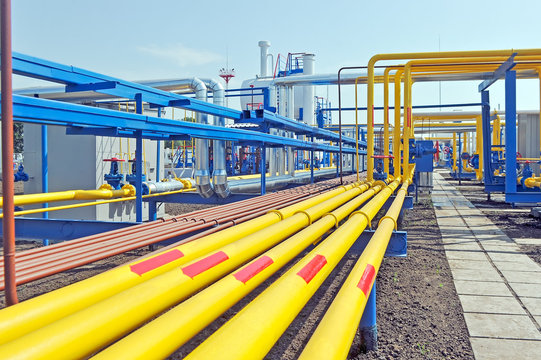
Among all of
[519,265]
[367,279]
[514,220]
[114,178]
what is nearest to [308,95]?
[514,220]

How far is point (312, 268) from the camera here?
201 centimetres

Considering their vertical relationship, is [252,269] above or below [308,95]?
below

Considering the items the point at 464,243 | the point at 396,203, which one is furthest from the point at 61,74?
the point at 464,243

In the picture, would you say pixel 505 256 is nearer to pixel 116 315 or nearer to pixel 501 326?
pixel 501 326

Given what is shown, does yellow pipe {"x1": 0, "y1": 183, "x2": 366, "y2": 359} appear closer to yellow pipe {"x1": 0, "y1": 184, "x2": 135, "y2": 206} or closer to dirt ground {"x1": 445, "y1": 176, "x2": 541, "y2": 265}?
yellow pipe {"x1": 0, "y1": 184, "x2": 135, "y2": 206}

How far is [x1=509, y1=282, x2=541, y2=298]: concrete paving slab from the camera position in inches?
146

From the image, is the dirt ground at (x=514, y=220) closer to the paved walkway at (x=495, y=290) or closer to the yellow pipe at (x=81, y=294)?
the paved walkway at (x=495, y=290)

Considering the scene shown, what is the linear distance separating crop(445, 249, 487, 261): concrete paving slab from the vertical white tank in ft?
43.9

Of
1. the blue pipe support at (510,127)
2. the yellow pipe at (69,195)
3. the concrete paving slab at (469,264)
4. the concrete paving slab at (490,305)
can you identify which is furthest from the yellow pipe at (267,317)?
the blue pipe support at (510,127)

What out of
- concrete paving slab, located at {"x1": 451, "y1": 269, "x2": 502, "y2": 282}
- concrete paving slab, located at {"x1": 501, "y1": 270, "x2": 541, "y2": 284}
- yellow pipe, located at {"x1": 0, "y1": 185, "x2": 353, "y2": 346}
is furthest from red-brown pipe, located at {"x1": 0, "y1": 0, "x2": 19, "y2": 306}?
concrete paving slab, located at {"x1": 501, "y1": 270, "x2": 541, "y2": 284}

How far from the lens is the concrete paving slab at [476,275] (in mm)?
4172

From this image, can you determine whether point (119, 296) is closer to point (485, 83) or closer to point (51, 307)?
point (51, 307)

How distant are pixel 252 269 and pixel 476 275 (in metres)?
3.19

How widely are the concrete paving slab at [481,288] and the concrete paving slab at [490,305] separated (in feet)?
0.35
